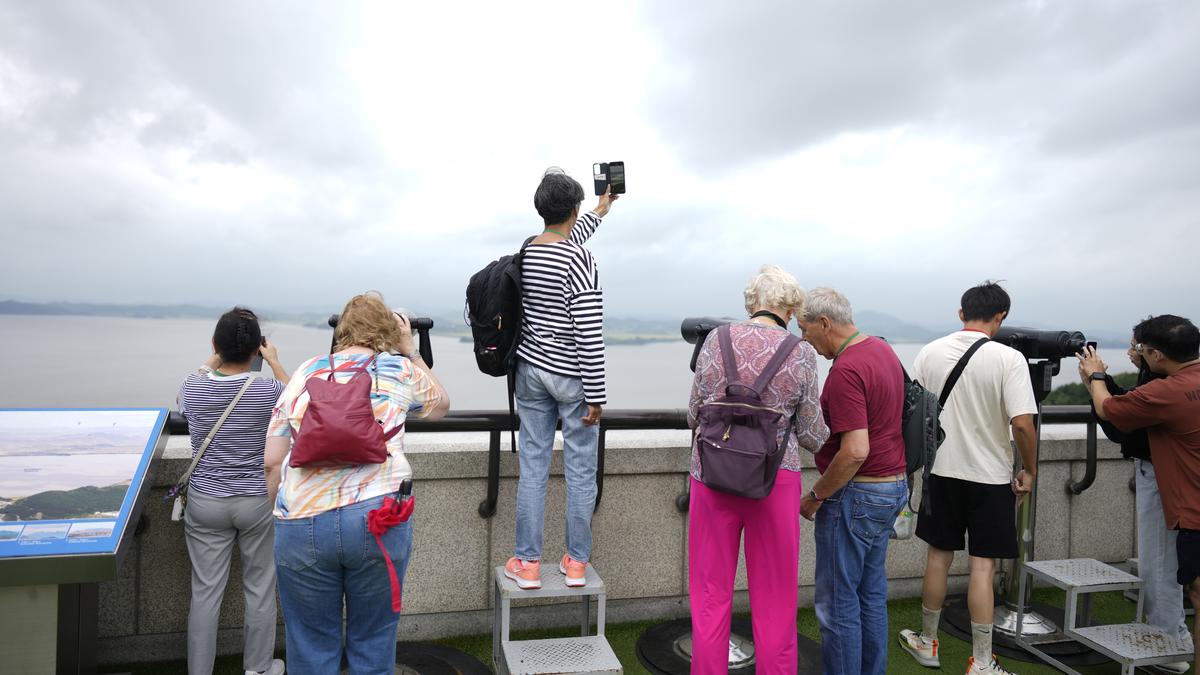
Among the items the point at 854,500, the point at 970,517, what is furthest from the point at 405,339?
the point at 970,517

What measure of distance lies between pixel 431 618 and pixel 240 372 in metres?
1.77

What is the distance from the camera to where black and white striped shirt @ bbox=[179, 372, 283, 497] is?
135 inches

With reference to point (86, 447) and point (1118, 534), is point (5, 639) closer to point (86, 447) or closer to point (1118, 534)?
point (86, 447)

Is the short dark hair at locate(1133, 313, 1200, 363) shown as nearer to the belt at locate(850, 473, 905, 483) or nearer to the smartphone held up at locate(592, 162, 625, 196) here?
the belt at locate(850, 473, 905, 483)

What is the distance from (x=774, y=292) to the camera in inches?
125

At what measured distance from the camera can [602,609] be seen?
3631mm

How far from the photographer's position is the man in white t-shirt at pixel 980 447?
395 cm

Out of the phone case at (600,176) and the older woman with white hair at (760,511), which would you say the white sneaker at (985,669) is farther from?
the phone case at (600,176)

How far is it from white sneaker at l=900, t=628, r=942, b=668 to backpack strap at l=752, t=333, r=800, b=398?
2.29m

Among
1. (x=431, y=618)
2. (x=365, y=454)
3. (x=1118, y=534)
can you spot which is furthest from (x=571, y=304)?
(x=1118, y=534)

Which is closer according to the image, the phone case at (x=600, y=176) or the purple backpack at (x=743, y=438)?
the purple backpack at (x=743, y=438)

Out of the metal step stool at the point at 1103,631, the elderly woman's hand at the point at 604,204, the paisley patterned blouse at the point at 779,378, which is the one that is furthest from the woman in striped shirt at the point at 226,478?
the metal step stool at the point at 1103,631

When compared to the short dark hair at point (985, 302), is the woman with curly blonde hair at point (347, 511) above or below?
below

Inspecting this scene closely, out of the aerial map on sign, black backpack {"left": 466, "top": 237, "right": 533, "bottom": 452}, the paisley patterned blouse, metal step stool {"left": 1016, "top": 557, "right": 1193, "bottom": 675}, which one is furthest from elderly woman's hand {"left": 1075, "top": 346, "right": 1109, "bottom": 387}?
the aerial map on sign
